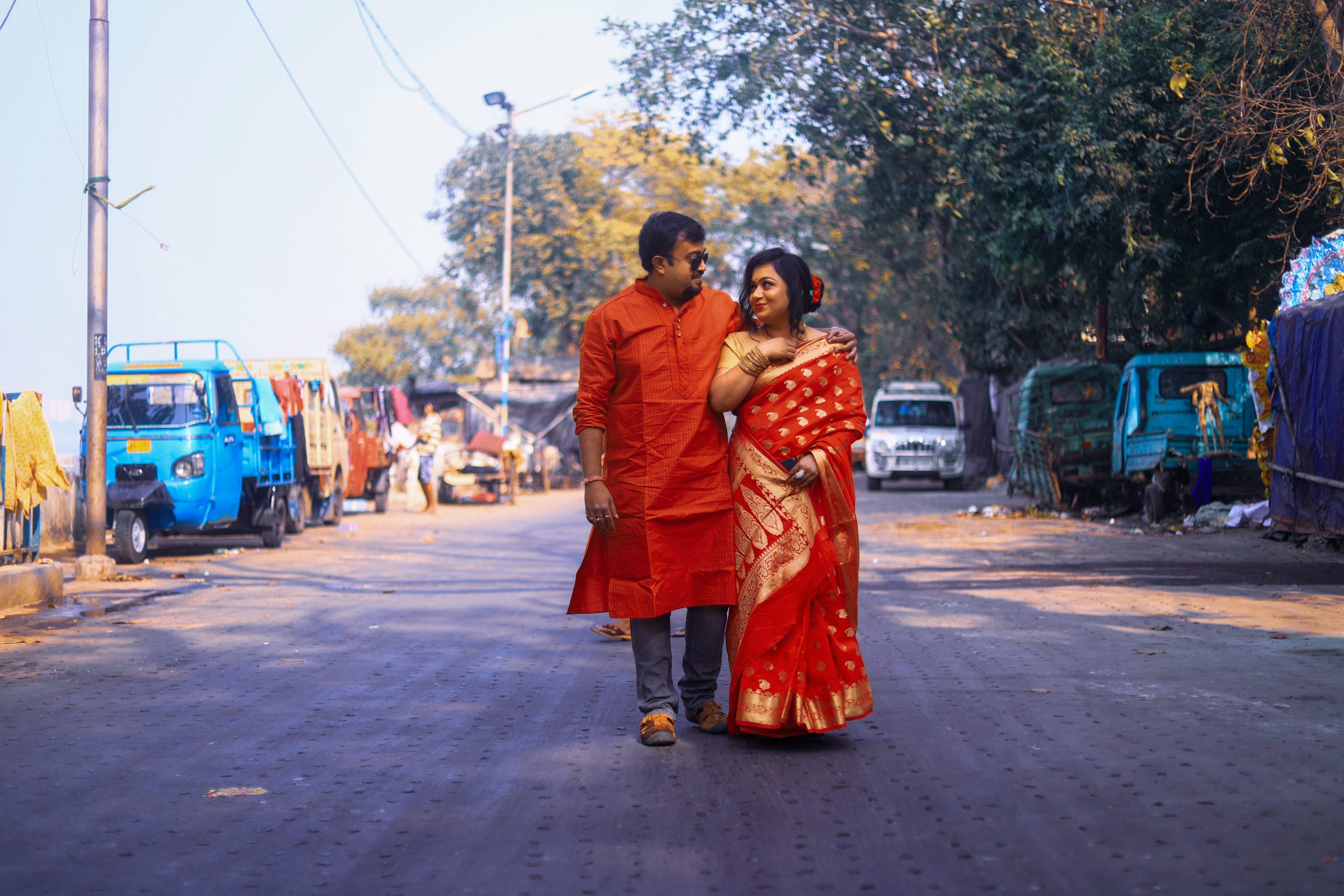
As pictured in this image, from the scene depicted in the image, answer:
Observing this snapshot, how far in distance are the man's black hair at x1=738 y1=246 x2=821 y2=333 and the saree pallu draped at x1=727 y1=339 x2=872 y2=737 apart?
123 millimetres

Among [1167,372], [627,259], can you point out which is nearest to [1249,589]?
[1167,372]

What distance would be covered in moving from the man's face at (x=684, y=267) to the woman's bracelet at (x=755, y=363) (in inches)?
13.9

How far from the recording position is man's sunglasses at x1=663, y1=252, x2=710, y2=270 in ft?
15.7

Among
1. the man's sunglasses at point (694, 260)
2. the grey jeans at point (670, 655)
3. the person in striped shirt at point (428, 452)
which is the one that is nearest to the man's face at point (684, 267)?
the man's sunglasses at point (694, 260)

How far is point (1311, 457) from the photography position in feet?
38.2

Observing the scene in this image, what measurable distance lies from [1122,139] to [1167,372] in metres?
3.45

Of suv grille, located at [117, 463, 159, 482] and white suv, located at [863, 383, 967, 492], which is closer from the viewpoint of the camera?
suv grille, located at [117, 463, 159, 482]

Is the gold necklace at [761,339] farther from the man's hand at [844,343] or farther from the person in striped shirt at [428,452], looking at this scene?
the person in striped shirt at [428,452]

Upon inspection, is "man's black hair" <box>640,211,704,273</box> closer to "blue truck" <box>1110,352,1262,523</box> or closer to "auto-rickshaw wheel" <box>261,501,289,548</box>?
"auto-rickshaw wheel" <box>261,501,289,548</box>

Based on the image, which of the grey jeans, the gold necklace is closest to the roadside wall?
the grey jeans

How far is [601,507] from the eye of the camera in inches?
185

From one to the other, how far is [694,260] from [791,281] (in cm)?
38

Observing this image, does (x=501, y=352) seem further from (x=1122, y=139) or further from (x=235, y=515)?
(x=1122, y=139)

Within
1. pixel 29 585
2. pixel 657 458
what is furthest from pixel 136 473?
pixel 657 458
